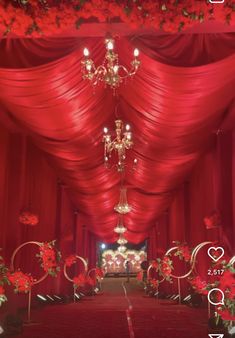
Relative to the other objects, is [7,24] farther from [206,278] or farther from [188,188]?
[188,188]

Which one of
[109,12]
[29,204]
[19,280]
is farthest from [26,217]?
[109,12]

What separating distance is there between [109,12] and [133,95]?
1.75 metres

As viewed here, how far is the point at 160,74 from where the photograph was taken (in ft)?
16.2

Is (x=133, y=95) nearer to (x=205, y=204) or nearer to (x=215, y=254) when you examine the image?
(x=215, y=254)

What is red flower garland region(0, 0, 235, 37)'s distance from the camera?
411 cm

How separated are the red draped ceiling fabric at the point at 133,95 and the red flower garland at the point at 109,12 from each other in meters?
0.63

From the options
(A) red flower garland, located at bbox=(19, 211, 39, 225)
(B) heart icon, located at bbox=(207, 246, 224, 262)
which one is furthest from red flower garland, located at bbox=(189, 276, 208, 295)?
(A) red flower garland, located at bbox=(19, 211, 39, 225)

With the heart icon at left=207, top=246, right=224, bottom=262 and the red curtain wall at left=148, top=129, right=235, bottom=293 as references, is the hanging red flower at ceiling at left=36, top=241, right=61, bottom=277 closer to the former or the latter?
the heart icon at left=207, top=246, right=224, bottom=262

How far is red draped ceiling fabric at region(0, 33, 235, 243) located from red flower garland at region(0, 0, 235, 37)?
2.08ft

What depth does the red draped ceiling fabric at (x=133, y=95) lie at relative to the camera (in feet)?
16.0

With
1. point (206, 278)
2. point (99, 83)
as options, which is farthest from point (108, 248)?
point (99, 83)

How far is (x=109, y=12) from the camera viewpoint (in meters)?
4.18

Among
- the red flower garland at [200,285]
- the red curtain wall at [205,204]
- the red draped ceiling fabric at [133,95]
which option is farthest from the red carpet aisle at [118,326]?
the red draped ceiling fabric at [133,95]

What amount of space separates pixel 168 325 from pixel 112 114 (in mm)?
3696
